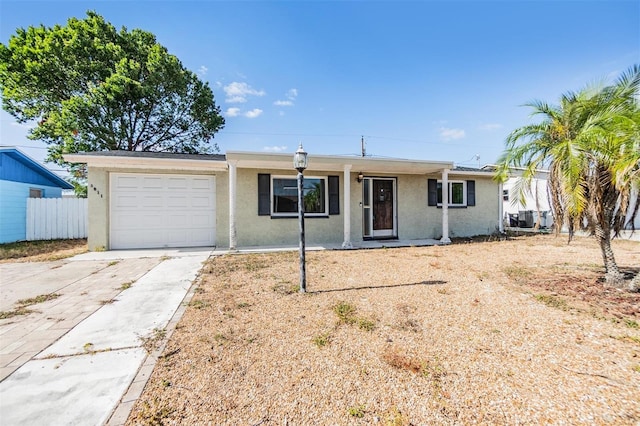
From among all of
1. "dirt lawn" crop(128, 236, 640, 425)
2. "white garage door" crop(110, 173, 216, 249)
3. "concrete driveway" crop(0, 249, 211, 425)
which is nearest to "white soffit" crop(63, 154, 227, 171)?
"white garage door" crop(110, 173, 216, 249)

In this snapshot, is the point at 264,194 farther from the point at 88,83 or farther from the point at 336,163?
the point at 88,83

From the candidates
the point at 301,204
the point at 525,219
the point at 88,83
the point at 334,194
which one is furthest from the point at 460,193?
the point at 88,83

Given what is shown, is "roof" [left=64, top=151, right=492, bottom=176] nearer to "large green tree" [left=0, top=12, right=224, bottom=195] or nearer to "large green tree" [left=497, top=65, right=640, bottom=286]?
"large green tree" [left=497, top=65, right=640, bottom=286]

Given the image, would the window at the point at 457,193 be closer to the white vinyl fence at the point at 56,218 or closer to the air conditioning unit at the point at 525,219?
the air conditioning unit at the point at 525,219

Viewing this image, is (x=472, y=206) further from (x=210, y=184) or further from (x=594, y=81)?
(x=210, y=184)

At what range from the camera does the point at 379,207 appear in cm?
1000

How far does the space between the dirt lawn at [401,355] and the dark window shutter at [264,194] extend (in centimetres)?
396

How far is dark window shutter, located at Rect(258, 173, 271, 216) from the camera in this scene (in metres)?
8.55

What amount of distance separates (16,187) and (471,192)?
18248 mm

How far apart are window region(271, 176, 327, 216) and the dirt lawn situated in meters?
4.30

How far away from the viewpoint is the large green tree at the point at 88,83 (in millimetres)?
13102

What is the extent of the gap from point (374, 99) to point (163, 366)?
588 inches

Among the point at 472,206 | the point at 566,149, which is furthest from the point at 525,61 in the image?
the point at 566,149

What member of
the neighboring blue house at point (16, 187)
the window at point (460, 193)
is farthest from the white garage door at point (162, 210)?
the window at point (460, 193)
